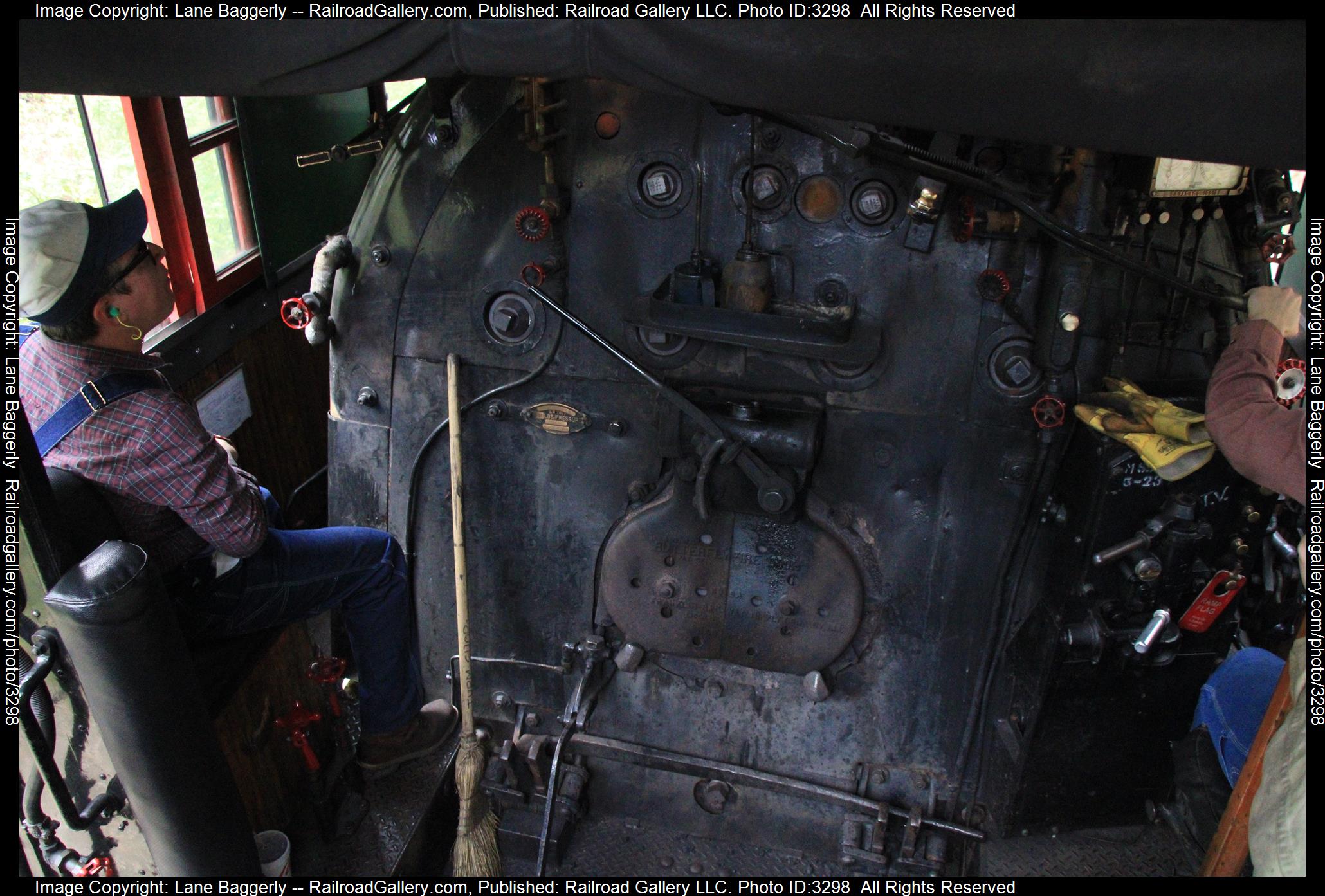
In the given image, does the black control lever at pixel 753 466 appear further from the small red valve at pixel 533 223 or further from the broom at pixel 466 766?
the broom at pixel 466 766

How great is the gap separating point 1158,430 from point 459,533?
73.8 inches

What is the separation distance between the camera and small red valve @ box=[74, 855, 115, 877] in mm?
2334

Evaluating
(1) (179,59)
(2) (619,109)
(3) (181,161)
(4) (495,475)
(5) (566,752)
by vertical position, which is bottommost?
(5) (566,752)

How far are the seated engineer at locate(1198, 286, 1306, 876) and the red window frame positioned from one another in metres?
3.59

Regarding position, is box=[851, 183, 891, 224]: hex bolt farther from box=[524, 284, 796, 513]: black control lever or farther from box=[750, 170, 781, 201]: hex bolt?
box=[524, 284, 796, 513]: black control lever

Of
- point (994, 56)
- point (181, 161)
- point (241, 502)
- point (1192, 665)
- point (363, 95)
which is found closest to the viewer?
point (994, 56)

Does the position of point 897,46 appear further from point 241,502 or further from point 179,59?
point 241,502

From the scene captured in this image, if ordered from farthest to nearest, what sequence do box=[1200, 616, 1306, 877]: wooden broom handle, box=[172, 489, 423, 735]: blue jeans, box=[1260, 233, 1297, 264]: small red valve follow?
box=[172, 489, 423, 735]: blue jeans → box=[1260, 233, 1297, 264]: small red valve → box=[1200, 616, 1306, 877]: wooden broom handle

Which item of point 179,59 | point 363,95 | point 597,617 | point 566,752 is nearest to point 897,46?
point 179,59

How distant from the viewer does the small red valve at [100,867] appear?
2334 mm

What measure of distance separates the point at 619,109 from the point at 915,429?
1145mm

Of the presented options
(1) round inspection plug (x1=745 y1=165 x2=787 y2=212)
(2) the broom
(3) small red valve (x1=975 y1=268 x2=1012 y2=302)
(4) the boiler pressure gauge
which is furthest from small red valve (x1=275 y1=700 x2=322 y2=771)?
(4) the boiler pressure gauge

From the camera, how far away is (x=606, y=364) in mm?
2592

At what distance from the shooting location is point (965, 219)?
2242 millimetres
